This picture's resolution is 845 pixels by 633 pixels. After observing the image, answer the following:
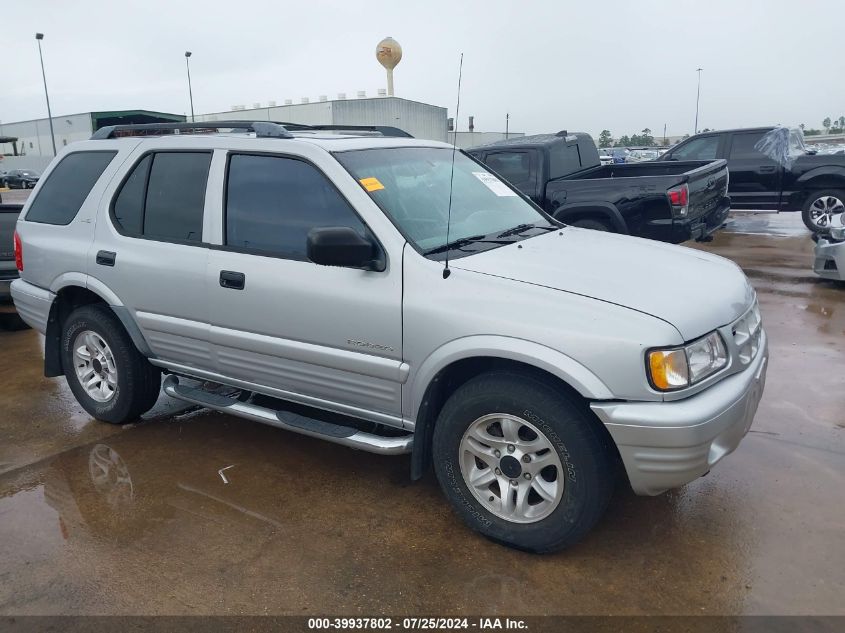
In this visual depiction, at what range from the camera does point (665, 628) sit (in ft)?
8.22

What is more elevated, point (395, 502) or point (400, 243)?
point (400, 243)

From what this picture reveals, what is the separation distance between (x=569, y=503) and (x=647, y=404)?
54 cm

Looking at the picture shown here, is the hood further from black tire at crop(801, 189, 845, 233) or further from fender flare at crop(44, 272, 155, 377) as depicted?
black tire at crop(801, 189, 845, 233)

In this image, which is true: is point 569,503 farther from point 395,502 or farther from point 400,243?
point 400,243

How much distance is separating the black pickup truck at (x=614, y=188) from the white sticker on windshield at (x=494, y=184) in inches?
135

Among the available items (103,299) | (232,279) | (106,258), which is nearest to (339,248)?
(232,279)

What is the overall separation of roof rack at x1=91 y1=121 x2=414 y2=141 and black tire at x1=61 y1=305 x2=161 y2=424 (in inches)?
46.9

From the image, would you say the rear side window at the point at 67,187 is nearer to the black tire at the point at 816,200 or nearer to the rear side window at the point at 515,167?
the rear side window at the point at 515,167

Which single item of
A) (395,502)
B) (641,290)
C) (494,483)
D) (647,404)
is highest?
(641,290)

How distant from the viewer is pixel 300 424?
347 centimetres

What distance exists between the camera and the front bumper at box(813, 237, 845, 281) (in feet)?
24.4

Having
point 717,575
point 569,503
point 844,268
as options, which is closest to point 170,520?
point 569,503

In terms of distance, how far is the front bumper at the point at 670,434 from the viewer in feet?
8.40

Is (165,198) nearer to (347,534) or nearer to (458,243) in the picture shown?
(458,243)
